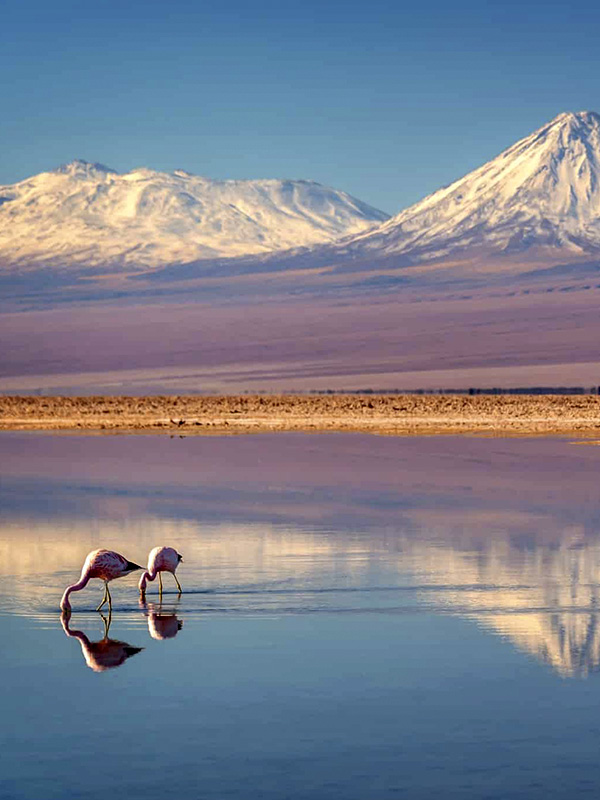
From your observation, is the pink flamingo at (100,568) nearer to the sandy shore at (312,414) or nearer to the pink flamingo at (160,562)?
the pink flamingo at (160,562)

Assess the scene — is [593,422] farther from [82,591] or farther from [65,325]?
[65,325]

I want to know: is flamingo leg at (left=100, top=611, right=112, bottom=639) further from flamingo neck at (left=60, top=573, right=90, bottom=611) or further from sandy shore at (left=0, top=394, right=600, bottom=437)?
sandy shore at (left=0, top=394, right=600, bottom=437)

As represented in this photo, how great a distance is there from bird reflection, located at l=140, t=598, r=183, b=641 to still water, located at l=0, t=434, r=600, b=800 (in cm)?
2

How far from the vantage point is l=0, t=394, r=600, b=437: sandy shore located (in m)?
39.8

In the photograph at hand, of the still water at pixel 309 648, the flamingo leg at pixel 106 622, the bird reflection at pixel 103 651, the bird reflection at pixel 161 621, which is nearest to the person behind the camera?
the still water at pixel 309 648

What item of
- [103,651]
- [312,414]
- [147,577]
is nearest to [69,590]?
[147,577]

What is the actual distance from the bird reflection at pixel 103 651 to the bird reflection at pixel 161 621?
0.36m

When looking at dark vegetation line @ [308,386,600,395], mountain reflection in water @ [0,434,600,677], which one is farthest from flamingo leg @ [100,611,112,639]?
dark vegetation line @ [308,386,600,395]

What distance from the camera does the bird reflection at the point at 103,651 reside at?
10930 mm

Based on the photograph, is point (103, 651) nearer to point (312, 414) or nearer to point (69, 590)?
point (69, 590)

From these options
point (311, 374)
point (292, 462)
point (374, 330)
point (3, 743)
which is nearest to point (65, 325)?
point (374, 330)

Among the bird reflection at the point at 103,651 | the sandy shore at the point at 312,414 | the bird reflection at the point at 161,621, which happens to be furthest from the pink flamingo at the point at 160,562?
the sandy shore at the point at 312,414

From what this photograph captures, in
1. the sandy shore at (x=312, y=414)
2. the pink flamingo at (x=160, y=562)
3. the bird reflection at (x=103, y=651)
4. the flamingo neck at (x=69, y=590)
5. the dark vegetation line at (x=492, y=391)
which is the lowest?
the bird reflection at (x=103, y=651)

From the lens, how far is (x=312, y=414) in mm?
46344
